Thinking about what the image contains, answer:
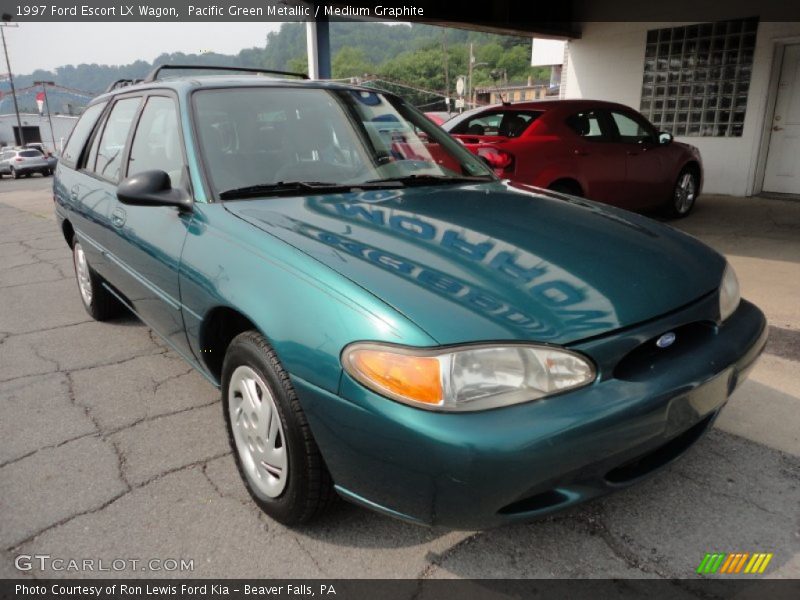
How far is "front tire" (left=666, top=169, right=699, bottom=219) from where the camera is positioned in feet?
24.0

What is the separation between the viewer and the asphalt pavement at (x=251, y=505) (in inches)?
73.5

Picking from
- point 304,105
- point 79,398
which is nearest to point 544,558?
point 304,105

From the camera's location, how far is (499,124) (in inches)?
242

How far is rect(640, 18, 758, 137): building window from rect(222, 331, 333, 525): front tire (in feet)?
31.3

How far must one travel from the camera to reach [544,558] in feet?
6.12

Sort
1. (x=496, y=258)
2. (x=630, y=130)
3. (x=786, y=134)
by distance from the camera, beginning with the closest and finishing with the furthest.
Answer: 1. (x=496, y=258)
2. (x=630, y=130)
3. (x=786, y=134)

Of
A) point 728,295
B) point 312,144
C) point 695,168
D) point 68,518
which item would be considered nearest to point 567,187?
point 695,168

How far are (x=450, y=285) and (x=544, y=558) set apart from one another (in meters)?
0.94

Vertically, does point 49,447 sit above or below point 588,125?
below

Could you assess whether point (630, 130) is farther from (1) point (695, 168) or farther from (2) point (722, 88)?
(2) point (722, 88)

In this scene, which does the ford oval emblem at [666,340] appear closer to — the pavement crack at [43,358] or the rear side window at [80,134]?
the pavement crack at [43,358]

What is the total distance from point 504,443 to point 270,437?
34.1 inches

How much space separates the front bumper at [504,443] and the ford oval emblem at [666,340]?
4 cm

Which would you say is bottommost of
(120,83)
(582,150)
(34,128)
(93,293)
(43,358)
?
(34,128)
